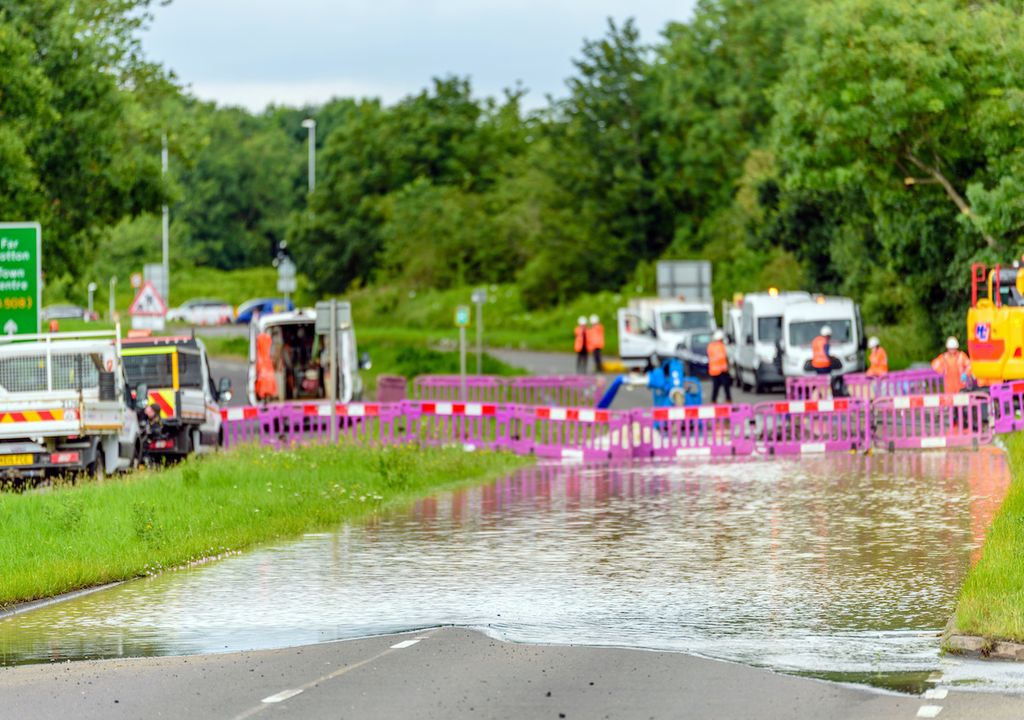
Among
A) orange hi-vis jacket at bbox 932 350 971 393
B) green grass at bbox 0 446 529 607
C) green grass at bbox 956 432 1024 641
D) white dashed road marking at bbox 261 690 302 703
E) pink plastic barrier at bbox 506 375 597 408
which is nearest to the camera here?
white dashed road marking at bbox 261 690 302 703

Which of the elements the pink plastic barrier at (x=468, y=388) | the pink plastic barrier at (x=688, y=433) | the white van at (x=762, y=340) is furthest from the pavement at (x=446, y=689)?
the white van at (x=762, y=340)

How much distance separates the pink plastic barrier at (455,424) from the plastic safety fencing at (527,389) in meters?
7.74

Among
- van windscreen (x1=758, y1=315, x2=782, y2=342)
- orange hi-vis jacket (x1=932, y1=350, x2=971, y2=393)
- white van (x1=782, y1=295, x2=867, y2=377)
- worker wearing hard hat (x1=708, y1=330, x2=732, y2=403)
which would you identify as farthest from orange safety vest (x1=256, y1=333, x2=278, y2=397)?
van windscreen (x1=758, y1=315, x2=782, y2=342)

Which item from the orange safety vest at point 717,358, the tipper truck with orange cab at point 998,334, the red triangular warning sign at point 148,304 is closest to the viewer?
the tipper truck with orange cab at point 998,334

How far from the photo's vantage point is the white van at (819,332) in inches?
1788

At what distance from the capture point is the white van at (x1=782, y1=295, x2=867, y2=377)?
4541 centimetres

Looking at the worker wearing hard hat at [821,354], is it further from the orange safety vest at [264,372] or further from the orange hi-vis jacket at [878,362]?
the orange safety vest at [264,372]

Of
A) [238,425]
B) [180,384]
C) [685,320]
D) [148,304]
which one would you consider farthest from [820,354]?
[685,320]

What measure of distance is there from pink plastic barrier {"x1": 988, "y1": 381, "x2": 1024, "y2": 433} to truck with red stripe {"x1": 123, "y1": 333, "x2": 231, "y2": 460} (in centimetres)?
1216

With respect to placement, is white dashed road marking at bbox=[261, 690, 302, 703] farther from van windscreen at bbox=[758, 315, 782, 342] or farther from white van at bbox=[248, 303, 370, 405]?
van windscreen at bbox=[758, 315, 782, 342]

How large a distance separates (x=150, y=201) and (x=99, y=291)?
2076 inches

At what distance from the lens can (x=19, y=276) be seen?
27.6 m

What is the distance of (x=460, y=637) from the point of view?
503 inches

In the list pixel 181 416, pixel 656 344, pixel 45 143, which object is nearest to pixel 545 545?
pixel 181 416
